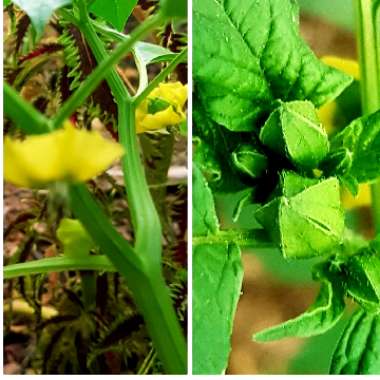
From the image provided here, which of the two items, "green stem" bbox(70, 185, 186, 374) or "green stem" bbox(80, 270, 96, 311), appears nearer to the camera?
"green stem" bbox(70, 185, 186, 374)

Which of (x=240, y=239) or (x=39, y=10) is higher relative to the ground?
(x=39, y=10)

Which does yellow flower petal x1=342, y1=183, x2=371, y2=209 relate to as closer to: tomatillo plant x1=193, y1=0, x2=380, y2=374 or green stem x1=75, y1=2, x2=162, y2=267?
tomatillo plant x1=193, y1=0, x2=380, y2=374

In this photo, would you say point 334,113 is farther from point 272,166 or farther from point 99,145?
point 99,145

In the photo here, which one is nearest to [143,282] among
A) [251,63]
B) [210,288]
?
[210,288]

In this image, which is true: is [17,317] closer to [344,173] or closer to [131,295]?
[131,295]

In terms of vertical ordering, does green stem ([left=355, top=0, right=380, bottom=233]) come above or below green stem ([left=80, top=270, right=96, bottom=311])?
above

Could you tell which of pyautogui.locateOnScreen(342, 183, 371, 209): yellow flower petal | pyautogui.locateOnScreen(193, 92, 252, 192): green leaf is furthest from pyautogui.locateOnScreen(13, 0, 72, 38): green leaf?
pyautogui.locateOnScreen(342, 183, 371, 209): yellow flower petal

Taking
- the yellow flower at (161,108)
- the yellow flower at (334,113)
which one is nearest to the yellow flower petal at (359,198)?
the yellow flower at (334,113)
